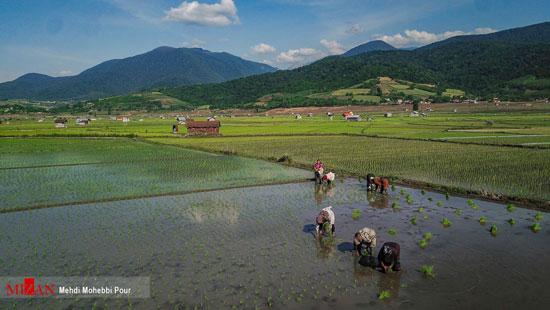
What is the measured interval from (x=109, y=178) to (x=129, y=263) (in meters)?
14.9

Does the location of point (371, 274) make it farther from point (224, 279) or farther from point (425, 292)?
point (224, 279)

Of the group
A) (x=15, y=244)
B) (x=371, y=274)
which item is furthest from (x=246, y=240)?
(x=15, y=244)

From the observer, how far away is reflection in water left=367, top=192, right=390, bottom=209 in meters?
15.9

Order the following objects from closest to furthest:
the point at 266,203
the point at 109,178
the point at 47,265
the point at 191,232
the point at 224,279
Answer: the point at 224,279, the point at 47,265, the point at 191,232, the point at 266,203, the point at 109,178

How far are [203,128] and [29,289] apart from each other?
4857 centimetres

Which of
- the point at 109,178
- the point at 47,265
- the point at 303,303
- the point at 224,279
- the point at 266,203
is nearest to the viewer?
the point at 303,303

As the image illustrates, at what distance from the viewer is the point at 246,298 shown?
8109 millimetres

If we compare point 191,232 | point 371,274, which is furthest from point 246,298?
point 191,232

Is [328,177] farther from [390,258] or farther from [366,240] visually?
[390,258]

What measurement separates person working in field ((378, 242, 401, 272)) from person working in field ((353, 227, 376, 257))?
0.76 metres

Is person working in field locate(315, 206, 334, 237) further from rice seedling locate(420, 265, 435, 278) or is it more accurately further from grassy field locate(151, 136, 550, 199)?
grassy field locate(151, 136, 550, 199)

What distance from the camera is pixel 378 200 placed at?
16781 millimetres

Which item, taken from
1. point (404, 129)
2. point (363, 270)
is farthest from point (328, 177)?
point (404, 129)

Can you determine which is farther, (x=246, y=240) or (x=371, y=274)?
(x=246, y=240)
